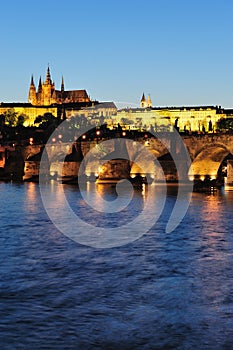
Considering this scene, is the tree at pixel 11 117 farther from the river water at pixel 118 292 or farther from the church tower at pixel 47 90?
the river water at pixel 118 292

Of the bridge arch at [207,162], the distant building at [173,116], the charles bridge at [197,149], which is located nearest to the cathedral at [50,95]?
the distant building at [173,116]

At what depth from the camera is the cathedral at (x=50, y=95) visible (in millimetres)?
173625

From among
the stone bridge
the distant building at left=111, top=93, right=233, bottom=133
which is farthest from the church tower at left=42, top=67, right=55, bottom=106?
the stone bridge

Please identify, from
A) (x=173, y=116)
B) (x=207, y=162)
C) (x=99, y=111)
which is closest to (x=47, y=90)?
(x=99, y=111)

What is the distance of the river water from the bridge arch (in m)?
31.6

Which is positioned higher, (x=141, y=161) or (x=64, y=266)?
(x=141, y=161)

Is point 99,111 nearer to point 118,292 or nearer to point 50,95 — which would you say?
point 50,95

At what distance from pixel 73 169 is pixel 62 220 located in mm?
40107

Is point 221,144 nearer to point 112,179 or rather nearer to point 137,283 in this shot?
point 112,179

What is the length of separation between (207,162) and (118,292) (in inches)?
1807

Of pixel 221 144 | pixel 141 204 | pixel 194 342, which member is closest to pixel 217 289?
pixel 194 342

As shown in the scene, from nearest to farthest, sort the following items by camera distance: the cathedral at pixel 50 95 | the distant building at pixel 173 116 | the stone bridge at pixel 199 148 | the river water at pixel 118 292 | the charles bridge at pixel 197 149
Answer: the river water at pixel 118 292 < the stone bridge at pixel 199 148 < the charles bridge at pixel 197 149 < the distant building at pixel 173 116 < the cathedral at pixel 50 95

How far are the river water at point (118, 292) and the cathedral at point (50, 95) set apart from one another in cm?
14819

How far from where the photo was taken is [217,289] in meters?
16.4
